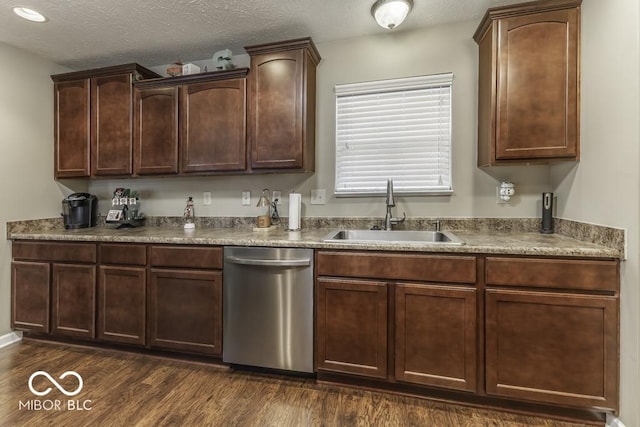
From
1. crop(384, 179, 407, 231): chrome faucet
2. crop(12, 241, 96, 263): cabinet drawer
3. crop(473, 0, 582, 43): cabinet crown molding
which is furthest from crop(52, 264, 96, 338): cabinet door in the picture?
crop(473, 0, 582, 43): cabinet crown molding

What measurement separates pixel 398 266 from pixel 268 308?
84 centimetres

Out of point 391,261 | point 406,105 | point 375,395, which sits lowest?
point 375,395

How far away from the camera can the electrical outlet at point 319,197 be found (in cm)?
251

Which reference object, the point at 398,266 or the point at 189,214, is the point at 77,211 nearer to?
the point at 189,214

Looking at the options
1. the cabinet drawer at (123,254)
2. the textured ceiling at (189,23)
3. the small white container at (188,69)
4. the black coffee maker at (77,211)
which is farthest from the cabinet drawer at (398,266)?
the black coffee maker at (77,211)

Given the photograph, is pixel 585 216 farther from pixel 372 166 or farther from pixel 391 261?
pixel 372 166

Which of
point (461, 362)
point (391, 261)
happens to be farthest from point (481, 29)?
point (461, 362)

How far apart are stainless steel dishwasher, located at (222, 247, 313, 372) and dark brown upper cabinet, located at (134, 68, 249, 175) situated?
83 cm

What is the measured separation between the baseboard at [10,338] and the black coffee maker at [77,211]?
0.92 meters

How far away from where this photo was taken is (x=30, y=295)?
95.0 inches

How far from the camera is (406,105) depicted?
2340mm

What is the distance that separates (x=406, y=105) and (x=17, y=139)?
10.4ft

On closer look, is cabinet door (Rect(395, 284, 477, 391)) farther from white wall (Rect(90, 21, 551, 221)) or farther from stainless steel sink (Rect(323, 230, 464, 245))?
white wall (Rect(90, 21, 551, 221))

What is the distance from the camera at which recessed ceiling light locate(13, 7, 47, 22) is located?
204cm
